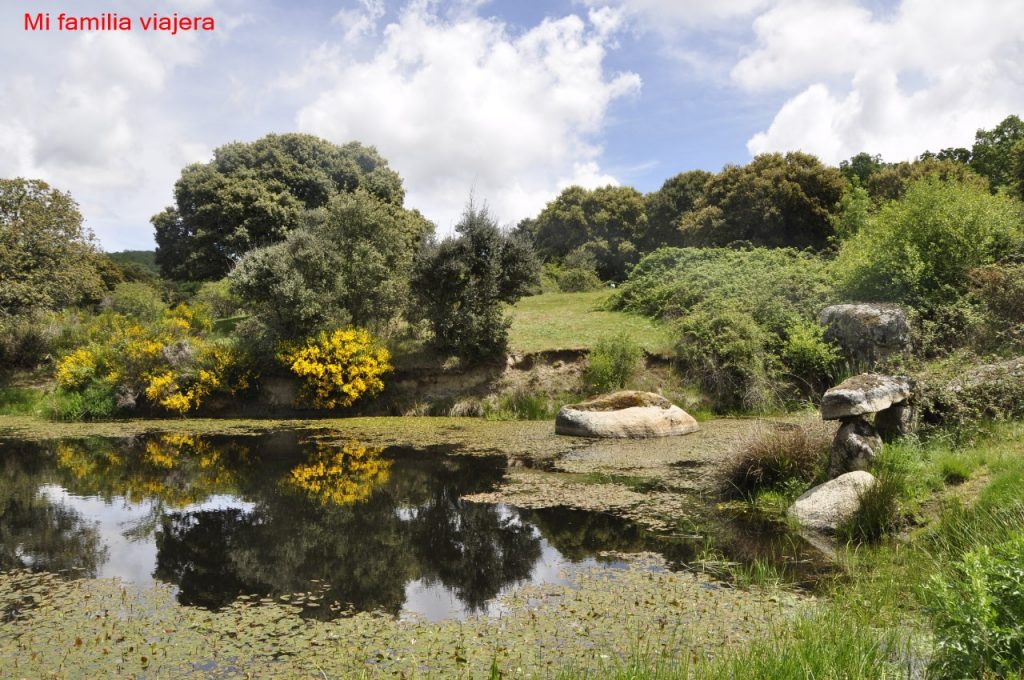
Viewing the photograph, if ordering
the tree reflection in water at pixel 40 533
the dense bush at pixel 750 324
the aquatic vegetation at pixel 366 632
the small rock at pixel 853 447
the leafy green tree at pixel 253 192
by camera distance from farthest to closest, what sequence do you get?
the leafy green tree at pixel 253 192, the dense bush at pixel 750 324, the small rock at pixel 853 447, the tree reflection in water at pixel 40 533, the aquatic vegetation at pixel 366 632

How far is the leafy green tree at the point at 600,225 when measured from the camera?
44.3 metres

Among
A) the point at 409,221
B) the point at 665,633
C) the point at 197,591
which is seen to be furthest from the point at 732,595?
the point at 409,221

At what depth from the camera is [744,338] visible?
17922 millimetres

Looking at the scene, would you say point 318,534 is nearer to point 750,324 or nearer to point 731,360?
point 731,360

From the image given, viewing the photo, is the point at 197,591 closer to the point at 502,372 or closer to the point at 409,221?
the point at 502,372

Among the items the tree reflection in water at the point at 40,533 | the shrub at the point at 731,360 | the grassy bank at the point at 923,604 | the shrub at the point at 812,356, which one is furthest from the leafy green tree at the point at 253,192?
the grassy bank at the point at 923,604

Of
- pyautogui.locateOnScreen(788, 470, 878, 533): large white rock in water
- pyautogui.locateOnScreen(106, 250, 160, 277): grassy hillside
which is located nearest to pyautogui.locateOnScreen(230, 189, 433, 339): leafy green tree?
pyautogui.locateOnScreen(788, 470, 878, 533): large white rock in water

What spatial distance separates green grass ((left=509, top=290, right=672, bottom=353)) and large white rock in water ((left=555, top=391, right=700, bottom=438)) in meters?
3.40

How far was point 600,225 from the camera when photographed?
151 feet

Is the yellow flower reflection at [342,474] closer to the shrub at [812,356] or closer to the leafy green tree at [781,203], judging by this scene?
the shrub at [812,356]

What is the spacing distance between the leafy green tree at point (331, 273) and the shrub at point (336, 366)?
63cm

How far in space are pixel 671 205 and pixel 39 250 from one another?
Result: 34.2 m

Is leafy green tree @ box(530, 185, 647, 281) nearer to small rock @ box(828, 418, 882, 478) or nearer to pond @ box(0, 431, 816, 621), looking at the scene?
pond @ box(0, 431, 816, 621)

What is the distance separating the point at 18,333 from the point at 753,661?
25958mm
